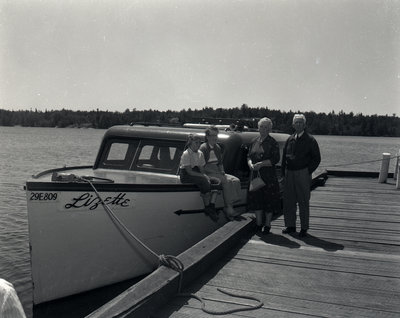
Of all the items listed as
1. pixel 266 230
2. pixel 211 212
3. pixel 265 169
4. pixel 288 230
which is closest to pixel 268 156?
pixel 265 169

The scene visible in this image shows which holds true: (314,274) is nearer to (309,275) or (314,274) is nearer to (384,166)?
(309,275)

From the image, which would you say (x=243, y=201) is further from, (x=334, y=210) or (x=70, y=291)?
(x=70, y=291)

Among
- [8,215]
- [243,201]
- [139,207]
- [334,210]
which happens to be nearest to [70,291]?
[139,207]

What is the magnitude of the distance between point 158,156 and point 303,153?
3360 millimetres

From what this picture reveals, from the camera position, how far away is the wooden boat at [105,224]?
20.8 feet

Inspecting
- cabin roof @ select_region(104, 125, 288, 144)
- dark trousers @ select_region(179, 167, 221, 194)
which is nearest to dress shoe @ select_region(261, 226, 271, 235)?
dark trousers @ select_region(179, 167, 221, 194)

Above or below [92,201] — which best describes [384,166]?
above

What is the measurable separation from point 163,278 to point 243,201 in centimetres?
494

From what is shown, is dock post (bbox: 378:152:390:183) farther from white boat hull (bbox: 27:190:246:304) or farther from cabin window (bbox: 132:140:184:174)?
white boat hull (bbox: 27:190:246:304)

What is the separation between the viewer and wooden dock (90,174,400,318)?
167 inches

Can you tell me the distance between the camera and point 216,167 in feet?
26.1

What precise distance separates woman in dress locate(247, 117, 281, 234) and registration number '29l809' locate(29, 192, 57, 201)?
115 inches

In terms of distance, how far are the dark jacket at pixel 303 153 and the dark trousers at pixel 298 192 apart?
10 centimetres

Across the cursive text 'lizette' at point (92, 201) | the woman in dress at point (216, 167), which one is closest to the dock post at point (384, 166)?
the woman in dress at point (216, 167)
